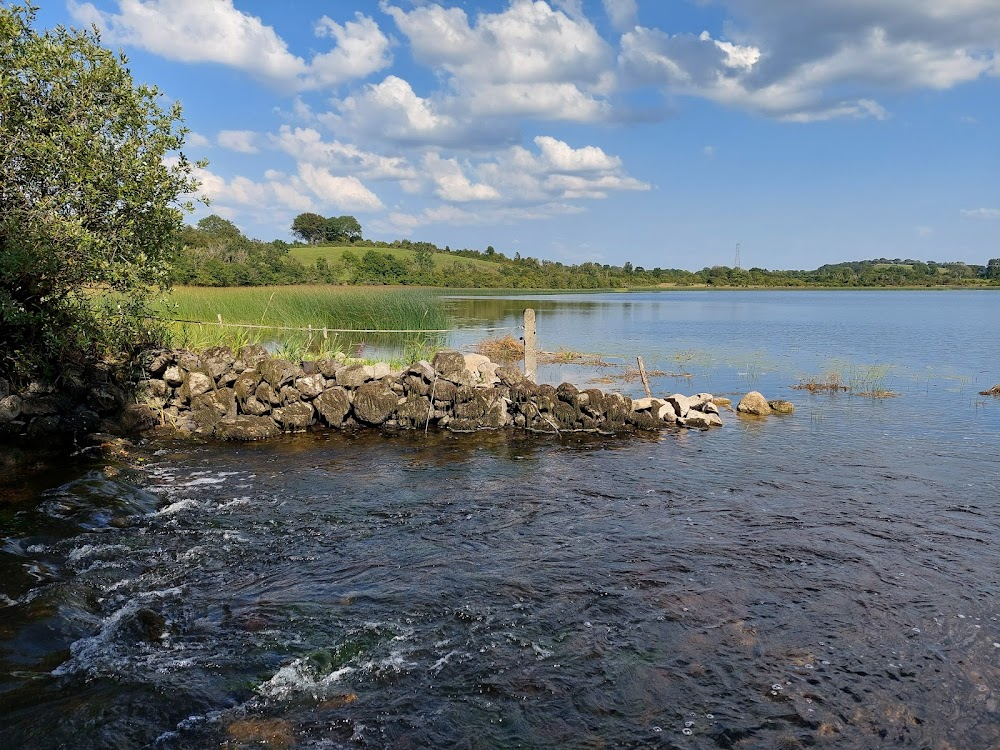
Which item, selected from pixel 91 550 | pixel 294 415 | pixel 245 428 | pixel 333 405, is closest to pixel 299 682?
pixel 91 550

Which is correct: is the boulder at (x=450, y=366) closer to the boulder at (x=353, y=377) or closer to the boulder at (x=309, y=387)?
the boulder at (x=353, y=377)

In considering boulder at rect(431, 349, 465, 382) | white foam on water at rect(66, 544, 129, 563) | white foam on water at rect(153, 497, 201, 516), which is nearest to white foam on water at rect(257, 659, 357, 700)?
white foam on water at rect(66, 544, 129, 563)

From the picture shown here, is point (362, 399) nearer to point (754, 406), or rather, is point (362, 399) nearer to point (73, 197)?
point (73, 197)

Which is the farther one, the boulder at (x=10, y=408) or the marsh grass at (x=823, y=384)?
the marsh grass at (x=823, y=384)

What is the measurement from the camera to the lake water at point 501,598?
4691 millimetres

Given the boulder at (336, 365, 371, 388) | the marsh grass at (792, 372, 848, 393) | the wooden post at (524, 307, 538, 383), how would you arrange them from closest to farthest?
the boulder at (336, 365, 371, 388) → the wooden post at (524, 307, 538, 383) → the marsh grass at (792, 372, 848, 393)

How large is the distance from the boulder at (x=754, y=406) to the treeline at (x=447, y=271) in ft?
42.4

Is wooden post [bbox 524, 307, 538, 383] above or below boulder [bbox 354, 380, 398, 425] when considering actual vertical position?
above

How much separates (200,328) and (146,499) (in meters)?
8.65

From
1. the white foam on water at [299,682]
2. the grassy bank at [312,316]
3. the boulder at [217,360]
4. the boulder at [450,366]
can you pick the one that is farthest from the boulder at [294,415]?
the white foam on water at [299,682]

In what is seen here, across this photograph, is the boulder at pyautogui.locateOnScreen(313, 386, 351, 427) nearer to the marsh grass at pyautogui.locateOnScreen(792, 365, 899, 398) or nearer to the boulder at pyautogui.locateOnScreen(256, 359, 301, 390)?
the boulder at pyautogui.locateOnScreen(256, 359, 301, 390)

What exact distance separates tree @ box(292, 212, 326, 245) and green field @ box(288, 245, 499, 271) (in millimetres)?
25189

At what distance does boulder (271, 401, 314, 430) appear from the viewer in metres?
13.4

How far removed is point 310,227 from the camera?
115m
